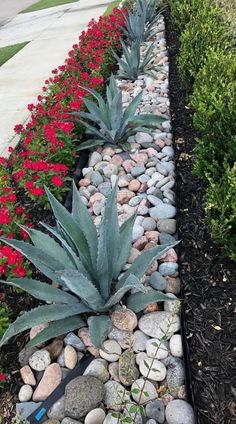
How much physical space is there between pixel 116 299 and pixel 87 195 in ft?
4.53

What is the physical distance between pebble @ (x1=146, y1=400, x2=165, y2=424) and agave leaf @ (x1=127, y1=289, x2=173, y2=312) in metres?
0.48

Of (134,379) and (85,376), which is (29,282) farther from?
(134,379)

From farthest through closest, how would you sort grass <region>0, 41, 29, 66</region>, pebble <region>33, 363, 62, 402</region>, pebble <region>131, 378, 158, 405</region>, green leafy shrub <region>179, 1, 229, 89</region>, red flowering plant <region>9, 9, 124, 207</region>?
grass <region>0, 41, 29, 66</region> < green leafy shrub <region>179, 1, 229, 89</region> < red flowering plant <region>9, 9, 124, 207</region> < pebble <region>33, 363, 62, 402</region> < pebble <region>131, 378, 158, 405</region>

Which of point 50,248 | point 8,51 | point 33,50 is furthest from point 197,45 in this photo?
point 8,51

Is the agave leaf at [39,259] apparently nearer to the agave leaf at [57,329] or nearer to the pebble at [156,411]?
the agave leaf at [57,329]

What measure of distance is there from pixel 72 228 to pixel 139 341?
2.27 ft

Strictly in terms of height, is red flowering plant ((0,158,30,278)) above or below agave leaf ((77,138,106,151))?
above

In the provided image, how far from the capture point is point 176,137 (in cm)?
394

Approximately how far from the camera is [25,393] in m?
2.04

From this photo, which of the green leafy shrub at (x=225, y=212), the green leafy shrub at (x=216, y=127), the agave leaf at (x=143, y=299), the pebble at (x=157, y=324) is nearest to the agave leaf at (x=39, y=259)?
the agave leaf at (x=143, y=299)

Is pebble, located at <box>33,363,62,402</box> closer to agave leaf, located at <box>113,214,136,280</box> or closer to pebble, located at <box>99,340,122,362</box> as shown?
pebble, located at <box>99,340,122,362</box>

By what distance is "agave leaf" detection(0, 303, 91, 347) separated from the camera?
6.49 feet

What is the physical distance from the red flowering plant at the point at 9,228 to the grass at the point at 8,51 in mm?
5165

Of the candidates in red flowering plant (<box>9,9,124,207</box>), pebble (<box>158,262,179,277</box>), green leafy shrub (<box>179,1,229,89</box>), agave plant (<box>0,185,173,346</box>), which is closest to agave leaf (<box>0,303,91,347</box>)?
agave plant (<box>0,185,173,346</box>)
